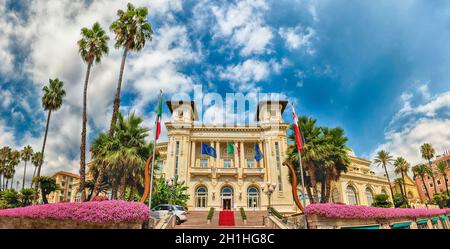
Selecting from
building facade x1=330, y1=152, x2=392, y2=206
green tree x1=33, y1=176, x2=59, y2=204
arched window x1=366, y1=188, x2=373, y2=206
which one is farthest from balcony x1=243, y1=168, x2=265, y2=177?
green tree x1=33, y1=176, x2=59, y2=204

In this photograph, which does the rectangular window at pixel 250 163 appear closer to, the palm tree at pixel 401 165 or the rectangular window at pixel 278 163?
the rectangular window at pixel 278 163

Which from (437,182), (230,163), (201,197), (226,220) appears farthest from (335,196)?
(437,182)

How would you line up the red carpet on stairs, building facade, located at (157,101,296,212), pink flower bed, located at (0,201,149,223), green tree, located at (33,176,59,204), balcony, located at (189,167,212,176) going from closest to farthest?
1. pink flower bed, located at (0,201,149,223)
2. the red carpet on stairs
3. green tree, located at (33,176,59,204)
4. building facade, located at (157,101,296,212)
5. balcony, located at (189,167,212,176)

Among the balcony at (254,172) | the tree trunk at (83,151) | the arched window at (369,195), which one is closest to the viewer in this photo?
the tree trunk at (83,151)

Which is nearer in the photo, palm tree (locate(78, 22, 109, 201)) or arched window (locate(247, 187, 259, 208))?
palm tree (locate(78, 22, 109, 201))

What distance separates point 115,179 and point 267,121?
2610 cm

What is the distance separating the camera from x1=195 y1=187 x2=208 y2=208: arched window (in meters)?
36.7

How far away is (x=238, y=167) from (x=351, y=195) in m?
18.8

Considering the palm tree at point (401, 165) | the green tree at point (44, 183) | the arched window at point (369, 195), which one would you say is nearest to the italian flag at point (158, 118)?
the green tree at point (44, 183)

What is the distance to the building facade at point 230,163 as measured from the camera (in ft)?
120

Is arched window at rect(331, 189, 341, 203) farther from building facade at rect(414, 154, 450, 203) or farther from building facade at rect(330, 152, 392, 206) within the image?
building facade at rect(414, 154, 450, 203)

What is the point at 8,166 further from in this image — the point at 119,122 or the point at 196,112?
the point at 119,122
